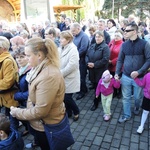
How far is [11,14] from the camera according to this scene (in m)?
22.3

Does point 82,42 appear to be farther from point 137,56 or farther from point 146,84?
point 146,84

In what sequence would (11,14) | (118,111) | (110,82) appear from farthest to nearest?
(11,14) < (118,111) < (110,82)

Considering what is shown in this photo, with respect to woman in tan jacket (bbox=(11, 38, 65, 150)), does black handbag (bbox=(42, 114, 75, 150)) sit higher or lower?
lower

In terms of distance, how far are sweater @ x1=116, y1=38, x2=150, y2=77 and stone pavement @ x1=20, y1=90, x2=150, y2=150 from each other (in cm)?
103

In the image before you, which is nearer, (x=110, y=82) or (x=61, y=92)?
(x=61, y=92)

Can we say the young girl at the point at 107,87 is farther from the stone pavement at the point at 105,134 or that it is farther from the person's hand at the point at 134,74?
the person's hand at the point at 134,74

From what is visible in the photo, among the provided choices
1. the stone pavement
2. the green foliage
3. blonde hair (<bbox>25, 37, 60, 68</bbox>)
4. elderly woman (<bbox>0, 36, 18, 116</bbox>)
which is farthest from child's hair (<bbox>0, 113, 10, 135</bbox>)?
the green foliage

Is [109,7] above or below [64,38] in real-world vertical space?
above

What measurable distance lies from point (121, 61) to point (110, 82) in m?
0.47

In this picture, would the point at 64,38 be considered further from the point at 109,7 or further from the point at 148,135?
the point at 109,7

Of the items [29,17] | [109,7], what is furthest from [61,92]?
[109,7]

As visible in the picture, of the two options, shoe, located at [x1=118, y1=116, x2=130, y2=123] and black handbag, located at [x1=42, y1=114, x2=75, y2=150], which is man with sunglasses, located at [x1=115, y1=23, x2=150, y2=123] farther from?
black handbag, located at [x1=42, y1=114, x2=75, y2=150]

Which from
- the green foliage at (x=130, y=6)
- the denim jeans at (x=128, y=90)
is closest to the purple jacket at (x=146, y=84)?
the denim jeans at (x=128, y=90)

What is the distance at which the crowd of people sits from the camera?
2002 millimetres
